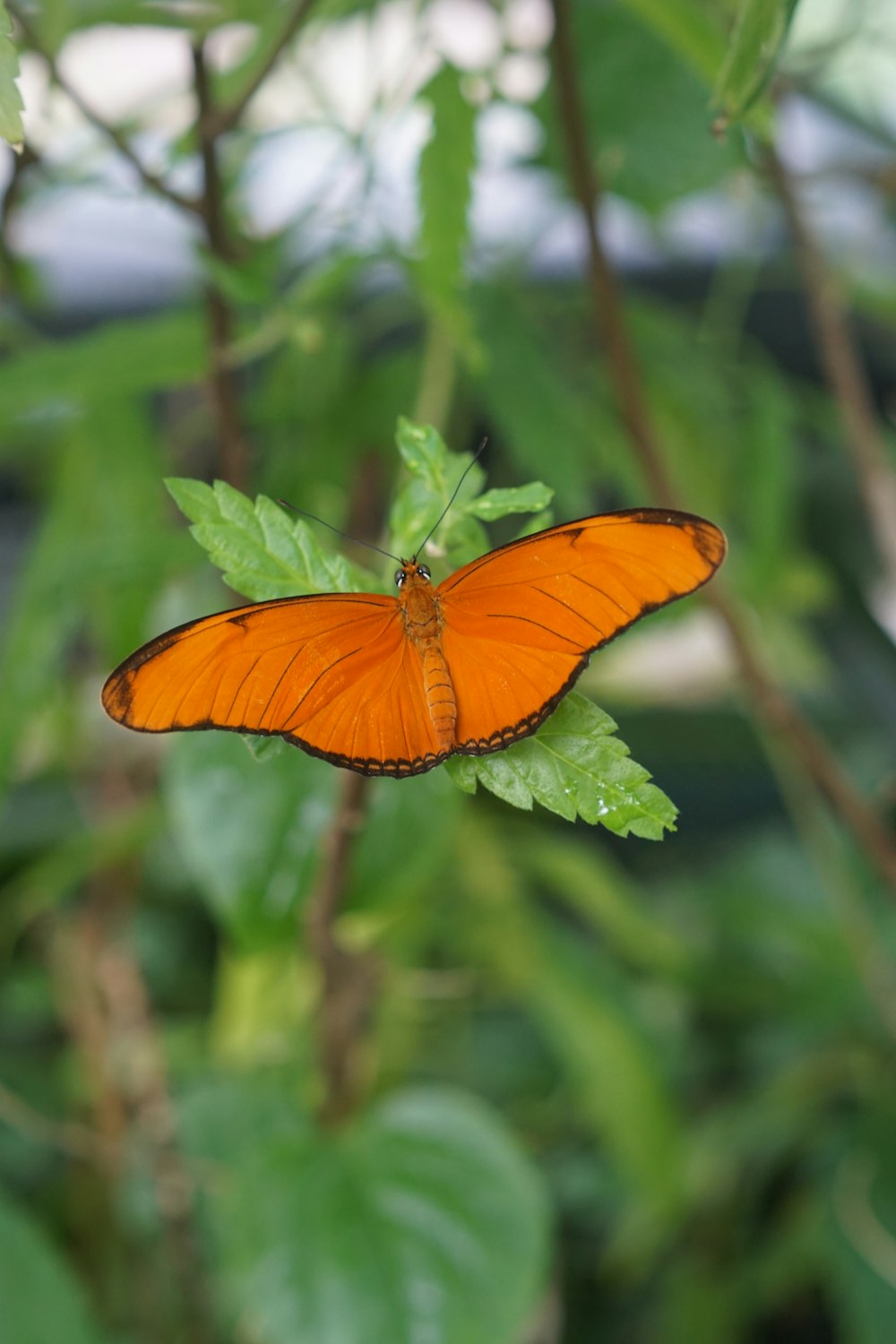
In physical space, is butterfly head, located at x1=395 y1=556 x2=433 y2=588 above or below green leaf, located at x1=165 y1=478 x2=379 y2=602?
below

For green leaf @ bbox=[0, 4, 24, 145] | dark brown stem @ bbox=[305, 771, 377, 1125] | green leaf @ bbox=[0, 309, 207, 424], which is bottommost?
dark brown stem @ bbox=[305, 771, 377, 1125]

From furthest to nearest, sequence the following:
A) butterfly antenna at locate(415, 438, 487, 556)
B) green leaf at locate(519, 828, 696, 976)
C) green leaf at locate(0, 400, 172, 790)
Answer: green leaf at locate(519, 828, 696, 976) < green leaf at locate(0, 400, 172, 790) < butterfly antenna at locate(415, 438, 487, 556)

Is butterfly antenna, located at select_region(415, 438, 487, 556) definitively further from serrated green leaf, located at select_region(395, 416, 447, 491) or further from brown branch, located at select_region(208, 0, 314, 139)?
brown branch, located at select_region(208, 0, 314, 139)

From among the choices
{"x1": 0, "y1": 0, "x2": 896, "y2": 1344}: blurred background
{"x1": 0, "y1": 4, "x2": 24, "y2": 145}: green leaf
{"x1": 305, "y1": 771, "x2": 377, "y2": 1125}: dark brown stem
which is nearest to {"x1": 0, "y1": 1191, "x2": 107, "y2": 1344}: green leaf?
{"x1": 0, "y1": 0, "x2": 896, "y2": 1344}: blurred background

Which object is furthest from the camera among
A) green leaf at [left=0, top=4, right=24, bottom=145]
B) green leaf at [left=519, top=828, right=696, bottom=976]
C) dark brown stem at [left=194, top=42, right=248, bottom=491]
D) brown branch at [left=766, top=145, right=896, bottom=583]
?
green leaf at [left=519, top=828, right=696, bottom=976]

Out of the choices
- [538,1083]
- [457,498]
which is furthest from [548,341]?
[538,1083]

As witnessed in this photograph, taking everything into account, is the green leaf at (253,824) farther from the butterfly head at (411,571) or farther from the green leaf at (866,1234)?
the green leaf at (866,1234)

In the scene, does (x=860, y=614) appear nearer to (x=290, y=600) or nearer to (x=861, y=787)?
(x=861, y=787)
